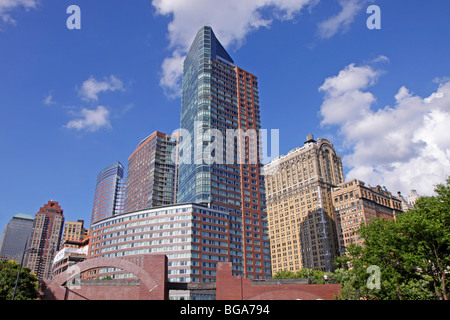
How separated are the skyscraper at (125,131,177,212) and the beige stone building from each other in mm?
87286

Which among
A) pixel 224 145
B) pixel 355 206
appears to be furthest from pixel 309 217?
pixel 224 145

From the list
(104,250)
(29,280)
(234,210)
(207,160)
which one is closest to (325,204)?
(234,210)

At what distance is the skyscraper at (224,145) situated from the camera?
126562 millimetres

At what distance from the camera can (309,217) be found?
18125 cm

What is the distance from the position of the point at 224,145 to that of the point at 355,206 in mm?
75746

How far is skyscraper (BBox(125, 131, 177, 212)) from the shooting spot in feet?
603

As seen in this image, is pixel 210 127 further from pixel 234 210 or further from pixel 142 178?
pixel 142 178

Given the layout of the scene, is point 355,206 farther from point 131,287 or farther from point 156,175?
point 131,287

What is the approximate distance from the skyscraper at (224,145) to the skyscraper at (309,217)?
50.4m

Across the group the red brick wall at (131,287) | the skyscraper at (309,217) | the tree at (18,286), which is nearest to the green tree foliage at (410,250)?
Answer: the red brick wall at (131,287)
